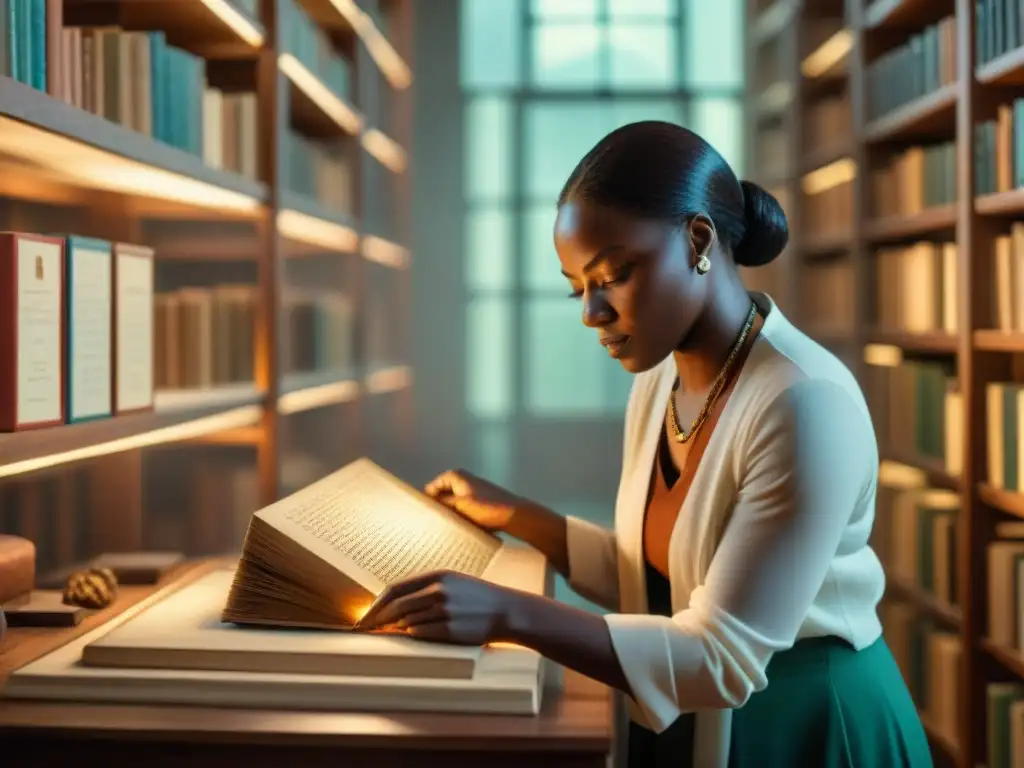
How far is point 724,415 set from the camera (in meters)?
1.42

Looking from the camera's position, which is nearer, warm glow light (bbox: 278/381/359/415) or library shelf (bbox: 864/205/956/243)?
warm glow light (bbox: 278/381/359/415)

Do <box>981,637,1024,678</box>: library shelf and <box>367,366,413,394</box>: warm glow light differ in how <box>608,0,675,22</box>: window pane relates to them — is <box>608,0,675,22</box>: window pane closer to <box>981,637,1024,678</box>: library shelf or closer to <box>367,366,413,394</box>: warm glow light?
<box>367,366,413,394</box>: warm glow light

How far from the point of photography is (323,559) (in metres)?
1.21

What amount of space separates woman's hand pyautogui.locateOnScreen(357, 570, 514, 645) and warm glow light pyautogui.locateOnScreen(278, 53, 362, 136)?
1.71m

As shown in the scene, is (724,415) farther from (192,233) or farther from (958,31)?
(192,233)

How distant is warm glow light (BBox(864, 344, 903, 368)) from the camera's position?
3.83m

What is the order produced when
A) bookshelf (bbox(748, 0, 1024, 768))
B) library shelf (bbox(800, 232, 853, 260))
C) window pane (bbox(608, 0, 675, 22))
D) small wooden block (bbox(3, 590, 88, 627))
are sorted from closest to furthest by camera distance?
small wooden block (bbox(3, 590, 88, 627)) < bookshelf (bbox(748, 0, 1024, 768)) < library shelf (bbox(800, 232, 853, 260)) < window pane (bbox(608, 0, 675, 22))

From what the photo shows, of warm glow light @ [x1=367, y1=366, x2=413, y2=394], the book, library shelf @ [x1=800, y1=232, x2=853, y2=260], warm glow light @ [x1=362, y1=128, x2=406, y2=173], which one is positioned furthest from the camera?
warm glow light @ [x1=367, y1=366, x2=413, y2=394]

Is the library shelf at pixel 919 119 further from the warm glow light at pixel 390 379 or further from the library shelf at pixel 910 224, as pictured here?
the warm glow light at pixel 390 379

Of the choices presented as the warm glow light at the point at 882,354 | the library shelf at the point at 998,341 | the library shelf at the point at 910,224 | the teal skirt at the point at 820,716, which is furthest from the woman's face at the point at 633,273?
the warm glow light at the point at 882,354

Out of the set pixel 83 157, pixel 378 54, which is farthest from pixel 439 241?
pixel 83 157

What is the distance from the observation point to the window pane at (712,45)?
6.13m

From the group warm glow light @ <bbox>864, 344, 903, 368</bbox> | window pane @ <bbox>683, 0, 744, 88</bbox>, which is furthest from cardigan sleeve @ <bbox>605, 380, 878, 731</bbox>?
window pane @ <bbox>683, 0, 744, 88</bbox>

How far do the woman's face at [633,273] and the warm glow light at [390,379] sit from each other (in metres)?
3.09
